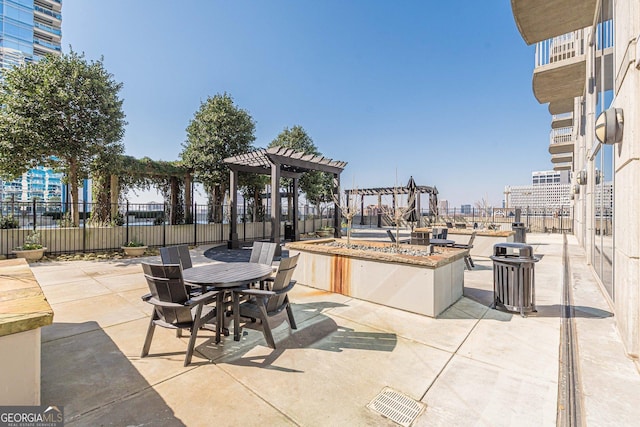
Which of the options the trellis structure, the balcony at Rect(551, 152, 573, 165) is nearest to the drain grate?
the trellis structure

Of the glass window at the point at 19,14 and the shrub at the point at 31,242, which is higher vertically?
the glass window at the point at 19,14

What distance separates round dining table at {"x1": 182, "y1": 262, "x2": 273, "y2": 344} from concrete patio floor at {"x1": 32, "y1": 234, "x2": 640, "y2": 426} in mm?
401

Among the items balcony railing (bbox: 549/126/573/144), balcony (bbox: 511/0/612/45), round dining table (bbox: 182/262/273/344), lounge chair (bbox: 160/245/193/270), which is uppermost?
balcony railing (bbox: 549/126/573/144)

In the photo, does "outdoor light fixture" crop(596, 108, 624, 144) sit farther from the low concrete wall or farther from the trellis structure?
→ the trellis structure

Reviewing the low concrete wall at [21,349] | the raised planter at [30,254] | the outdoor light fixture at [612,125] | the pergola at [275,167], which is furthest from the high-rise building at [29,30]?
the outdoor light fixture at [612,125]

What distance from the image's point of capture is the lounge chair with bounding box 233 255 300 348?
3049 millimetres

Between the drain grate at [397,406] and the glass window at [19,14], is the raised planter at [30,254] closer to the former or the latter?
the drain grate at [397,406]

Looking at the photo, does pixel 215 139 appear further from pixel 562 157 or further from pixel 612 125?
pixel 562 157

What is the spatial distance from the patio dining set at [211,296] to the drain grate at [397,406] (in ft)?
4.42

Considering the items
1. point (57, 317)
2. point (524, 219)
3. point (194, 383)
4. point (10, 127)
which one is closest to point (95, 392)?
point (194, 383)

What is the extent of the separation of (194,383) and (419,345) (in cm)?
243

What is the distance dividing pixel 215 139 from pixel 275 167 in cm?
471

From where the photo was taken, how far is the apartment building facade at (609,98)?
2795mm

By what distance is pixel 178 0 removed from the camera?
8805 mm
